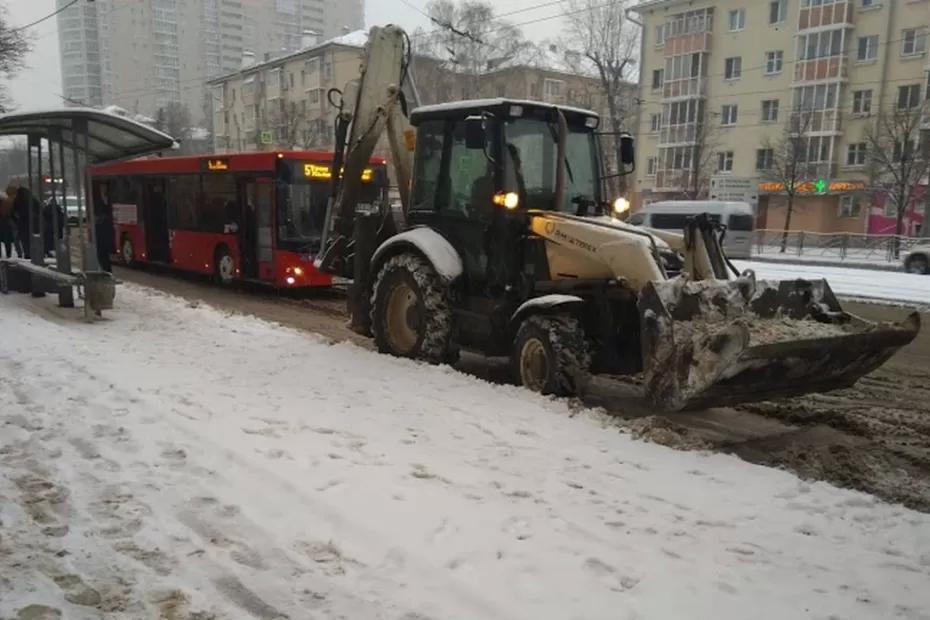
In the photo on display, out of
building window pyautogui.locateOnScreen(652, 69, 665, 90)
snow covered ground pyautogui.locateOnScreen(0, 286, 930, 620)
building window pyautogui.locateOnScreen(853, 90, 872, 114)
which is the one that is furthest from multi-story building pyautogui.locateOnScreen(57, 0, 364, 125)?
snow covered ground pyautogui.locateOnScreen(0, 286, 930, 620)

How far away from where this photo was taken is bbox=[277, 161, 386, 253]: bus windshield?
13.7 metres

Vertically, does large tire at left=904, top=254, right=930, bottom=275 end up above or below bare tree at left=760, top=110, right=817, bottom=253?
below

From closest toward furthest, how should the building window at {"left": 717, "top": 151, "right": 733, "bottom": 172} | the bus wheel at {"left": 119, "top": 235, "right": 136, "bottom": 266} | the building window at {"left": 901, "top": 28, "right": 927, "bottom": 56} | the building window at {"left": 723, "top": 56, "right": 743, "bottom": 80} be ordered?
the bus wheel at {"left": 119, "top": 235, "right": 136, "bottom": 266} → the building window at {"left": 901, "top": 28, "right": 927, "bottom": 56} → the building window at {"left": 723, "top": 56, "right": 743, "bottom": 80} → the building window at {"left": 717, "top": 151, "right": 733, "bottom": 172}

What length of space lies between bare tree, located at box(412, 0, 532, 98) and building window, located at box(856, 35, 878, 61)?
19.6 meters

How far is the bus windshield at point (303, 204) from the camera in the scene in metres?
13.7

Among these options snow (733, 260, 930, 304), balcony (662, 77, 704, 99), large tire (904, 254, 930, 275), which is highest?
balcony (662, 77, 704, 99)

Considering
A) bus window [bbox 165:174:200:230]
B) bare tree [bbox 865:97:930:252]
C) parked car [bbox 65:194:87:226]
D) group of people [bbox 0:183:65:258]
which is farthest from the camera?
bare tree [bbox 865:97:930:252]

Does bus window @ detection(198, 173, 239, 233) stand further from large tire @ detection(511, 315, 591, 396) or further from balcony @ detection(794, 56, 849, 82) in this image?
balcony @ detection(794, 56, 849, 82)

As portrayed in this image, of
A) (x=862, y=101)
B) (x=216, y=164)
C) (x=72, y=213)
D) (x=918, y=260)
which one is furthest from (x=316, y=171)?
(x=862, y=101)

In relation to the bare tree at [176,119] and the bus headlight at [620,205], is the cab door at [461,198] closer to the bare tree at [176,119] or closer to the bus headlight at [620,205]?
the bus headlight at [620,205]

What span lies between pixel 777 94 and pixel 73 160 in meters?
42.3

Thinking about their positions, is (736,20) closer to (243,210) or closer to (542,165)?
(243,210)

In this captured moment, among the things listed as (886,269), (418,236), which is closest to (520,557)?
(418,236)

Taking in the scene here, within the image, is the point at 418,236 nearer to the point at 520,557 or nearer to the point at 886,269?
the point at 520,557
